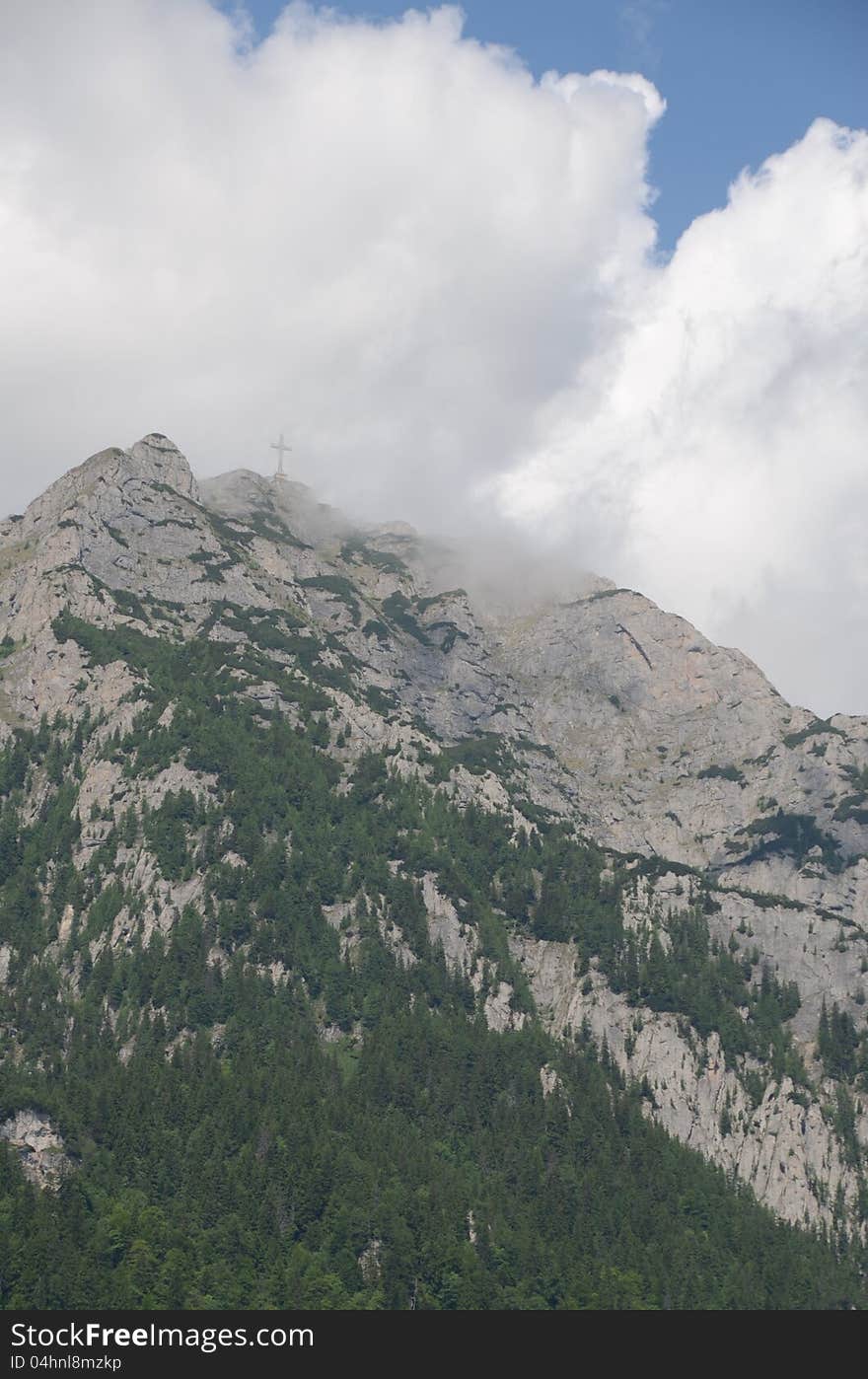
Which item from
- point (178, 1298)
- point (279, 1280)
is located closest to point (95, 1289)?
point (178, 1298)
